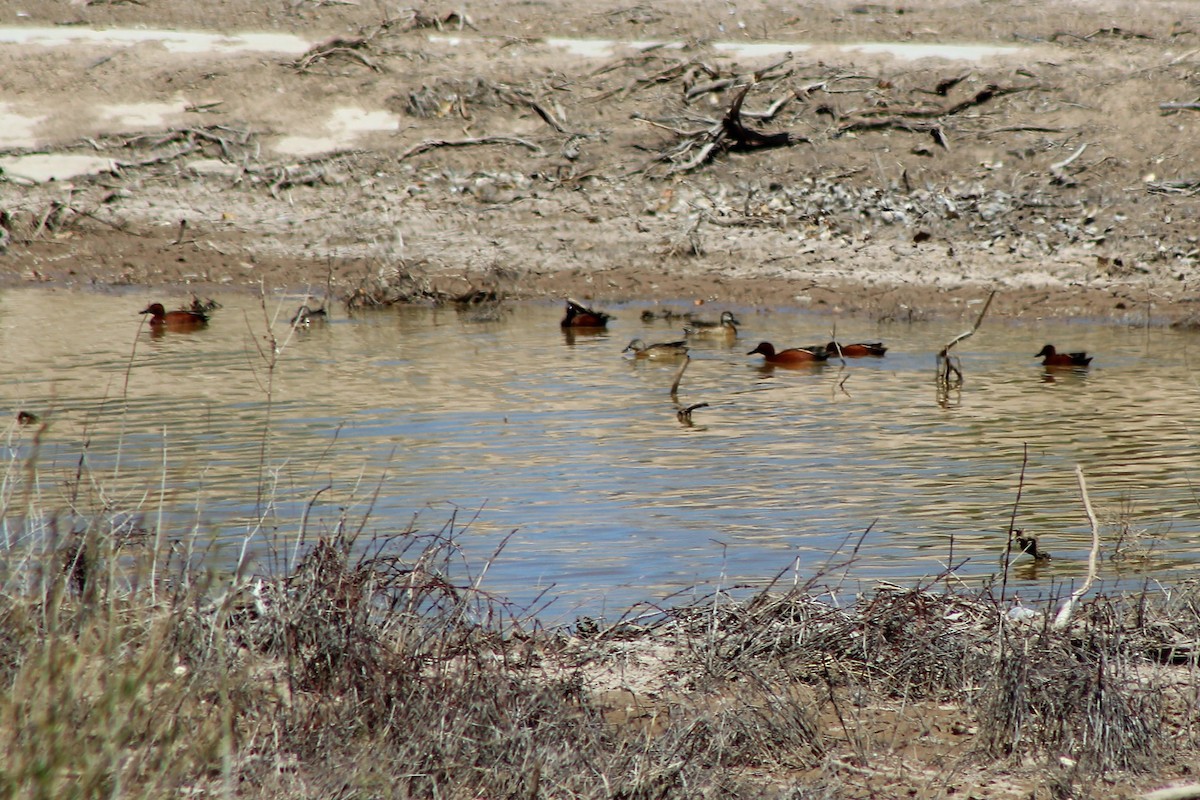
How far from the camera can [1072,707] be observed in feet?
16.3

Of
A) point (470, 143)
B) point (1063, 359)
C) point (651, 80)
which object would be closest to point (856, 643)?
point (1063, 359)

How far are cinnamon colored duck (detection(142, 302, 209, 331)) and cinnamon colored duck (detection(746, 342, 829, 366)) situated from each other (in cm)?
576

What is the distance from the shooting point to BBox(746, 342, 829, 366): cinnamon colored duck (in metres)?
13.6

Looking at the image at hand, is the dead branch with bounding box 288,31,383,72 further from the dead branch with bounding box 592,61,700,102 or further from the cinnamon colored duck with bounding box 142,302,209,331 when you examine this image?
the cinnamon colored duck with bounding box 142,302,209,331

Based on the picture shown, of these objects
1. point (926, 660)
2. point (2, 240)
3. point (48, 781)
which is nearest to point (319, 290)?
point (2, 240)

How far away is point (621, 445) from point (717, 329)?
514 cm

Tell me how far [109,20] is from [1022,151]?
15.1 m

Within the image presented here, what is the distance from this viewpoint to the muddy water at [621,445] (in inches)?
293

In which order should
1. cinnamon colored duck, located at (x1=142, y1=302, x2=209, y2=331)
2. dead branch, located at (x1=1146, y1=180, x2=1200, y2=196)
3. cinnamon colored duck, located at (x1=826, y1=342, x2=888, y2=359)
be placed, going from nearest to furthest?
cinnamon colored duck, located at (x1=826, y1=342, x2=888, y2=359) < cinnamon colored duck, located at (x1=142, y1=302, x2=209, y2=331) < dead branch, located at (x1=1146, y1=180, x2=1200, y2=196)

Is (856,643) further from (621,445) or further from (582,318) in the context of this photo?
(582,318)

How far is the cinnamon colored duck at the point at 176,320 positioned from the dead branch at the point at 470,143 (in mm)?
6226

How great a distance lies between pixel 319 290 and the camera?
18281mm

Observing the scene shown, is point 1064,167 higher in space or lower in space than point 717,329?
higher

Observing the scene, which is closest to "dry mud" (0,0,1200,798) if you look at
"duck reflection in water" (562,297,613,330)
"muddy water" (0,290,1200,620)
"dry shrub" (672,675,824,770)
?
"muddy water" (0,290,1200,620)
